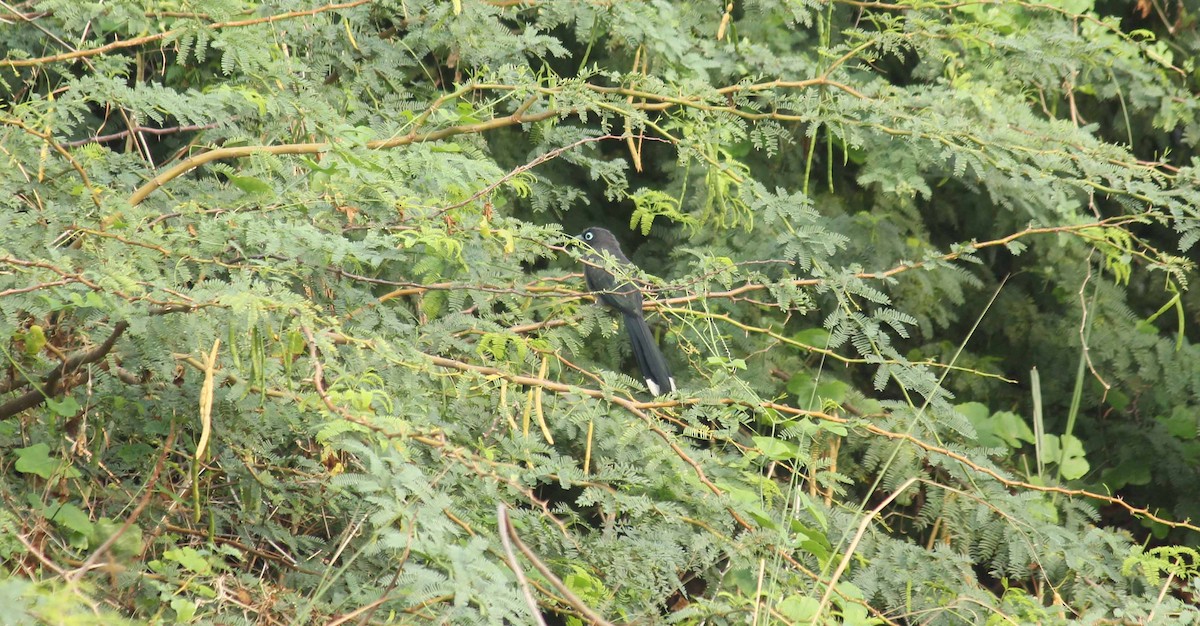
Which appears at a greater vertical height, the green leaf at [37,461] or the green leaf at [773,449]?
the green leaf at [773,449]

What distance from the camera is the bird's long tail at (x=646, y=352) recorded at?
17.4 ft

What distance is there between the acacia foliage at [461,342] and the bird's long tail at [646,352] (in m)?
0.20

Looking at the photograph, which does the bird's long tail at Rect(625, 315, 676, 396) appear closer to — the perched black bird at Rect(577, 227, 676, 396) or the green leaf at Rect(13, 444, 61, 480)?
the perched black bird at Rect(577, 227, 676, 396)

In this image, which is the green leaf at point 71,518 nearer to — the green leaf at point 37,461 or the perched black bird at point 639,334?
the green leaf at point 37,461

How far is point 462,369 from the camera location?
11.0 feet

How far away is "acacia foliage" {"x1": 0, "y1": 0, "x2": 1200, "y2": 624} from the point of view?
2.89 metres

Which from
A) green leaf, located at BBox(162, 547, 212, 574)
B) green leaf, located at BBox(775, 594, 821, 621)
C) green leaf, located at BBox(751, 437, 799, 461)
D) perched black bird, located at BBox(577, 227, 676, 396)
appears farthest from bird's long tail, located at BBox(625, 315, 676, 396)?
green leaf, located at BBox(162, 547, 212, 574)

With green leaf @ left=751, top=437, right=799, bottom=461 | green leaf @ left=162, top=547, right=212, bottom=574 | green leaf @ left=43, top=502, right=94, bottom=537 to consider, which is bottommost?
green leaf @ left=43, top=502, right=94, bottom=537

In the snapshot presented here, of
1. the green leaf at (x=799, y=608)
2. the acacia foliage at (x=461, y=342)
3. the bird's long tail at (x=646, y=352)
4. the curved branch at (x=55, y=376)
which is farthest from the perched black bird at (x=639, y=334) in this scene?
the curved branch at (x=55, y=376)

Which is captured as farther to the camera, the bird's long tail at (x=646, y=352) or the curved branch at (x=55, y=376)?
the bird's long tail at (x=646, y=352)

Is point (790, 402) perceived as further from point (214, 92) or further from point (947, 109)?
point (214, 92)

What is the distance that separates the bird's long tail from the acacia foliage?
200 mm

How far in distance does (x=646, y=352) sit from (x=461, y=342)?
1.73 meters

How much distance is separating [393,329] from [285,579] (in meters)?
0.79
